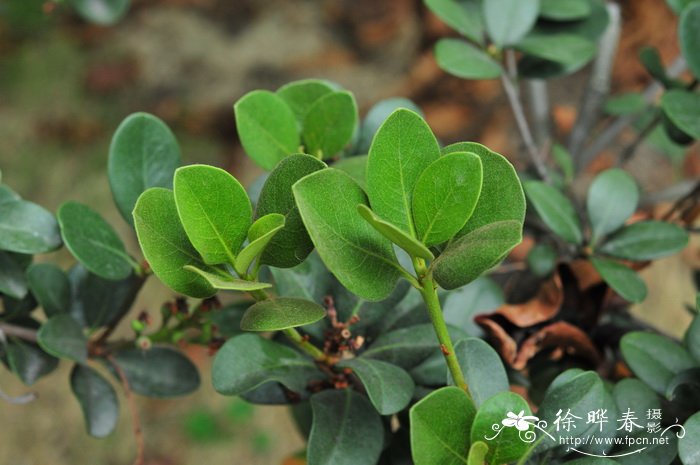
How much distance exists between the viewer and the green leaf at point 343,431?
0.54m

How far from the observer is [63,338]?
0.64 m

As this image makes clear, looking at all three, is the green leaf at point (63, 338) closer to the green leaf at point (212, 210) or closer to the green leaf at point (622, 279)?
the green leaf at point (212, 210)

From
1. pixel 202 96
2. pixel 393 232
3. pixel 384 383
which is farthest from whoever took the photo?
pixel 202 96

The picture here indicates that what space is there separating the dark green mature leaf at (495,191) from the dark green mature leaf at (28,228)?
347mm

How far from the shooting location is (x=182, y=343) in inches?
29.4

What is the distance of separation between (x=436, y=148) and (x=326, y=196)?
0.08 meters

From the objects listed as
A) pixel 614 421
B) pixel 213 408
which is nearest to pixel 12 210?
pixel 614 421

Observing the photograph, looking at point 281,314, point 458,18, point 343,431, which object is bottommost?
point 343,431

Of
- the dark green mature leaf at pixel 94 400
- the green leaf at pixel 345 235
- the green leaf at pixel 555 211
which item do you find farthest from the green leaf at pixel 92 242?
the green leaf at pixel 555 211

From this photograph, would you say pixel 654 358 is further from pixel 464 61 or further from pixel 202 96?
pixel 202 96

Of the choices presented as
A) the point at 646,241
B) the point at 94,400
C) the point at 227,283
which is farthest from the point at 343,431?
the point at 646,241

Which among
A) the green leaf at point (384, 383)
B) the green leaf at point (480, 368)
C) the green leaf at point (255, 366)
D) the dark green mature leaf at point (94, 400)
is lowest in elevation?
the dark green mature leaf at point (94, 400)

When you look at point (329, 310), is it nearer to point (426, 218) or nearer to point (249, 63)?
point (426, 218)

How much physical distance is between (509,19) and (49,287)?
54 cm
